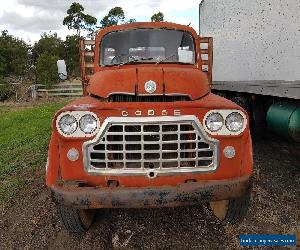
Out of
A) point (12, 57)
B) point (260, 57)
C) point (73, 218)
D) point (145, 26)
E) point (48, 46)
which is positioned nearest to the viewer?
point (73, 218)

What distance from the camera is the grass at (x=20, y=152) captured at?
548 centimetres

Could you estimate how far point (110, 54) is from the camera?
492cm

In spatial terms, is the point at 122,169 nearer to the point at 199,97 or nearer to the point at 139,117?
the point at 139,117

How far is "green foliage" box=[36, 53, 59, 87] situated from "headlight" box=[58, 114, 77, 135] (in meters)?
21.5

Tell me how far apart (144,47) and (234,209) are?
2343mm

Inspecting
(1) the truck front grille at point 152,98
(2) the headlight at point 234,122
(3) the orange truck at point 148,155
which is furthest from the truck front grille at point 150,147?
(1) the truck front grille at point 152,98

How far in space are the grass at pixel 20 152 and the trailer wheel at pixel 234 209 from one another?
109 inches

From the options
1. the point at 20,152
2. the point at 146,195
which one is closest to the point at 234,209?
the point at 146,195

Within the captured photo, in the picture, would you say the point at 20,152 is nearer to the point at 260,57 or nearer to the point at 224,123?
the point at 260,57

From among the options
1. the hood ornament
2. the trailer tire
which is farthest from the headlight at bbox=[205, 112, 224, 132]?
the trailer tire

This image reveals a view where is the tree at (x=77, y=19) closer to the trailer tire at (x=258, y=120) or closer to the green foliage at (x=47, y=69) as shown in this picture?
the green foliage at (x=47, y=69)

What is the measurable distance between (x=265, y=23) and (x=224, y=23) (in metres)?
2.53

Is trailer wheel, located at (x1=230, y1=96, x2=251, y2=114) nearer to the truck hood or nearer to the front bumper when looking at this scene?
the truck hood

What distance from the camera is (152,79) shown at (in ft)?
12.5
